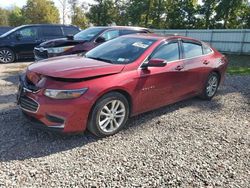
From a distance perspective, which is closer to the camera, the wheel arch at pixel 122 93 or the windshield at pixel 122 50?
the wheel arch at pixel 122 93

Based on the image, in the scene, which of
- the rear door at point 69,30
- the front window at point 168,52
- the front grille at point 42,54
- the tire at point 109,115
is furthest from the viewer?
the rear door at point 69,30

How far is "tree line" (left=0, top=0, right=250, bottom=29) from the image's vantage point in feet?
92.3

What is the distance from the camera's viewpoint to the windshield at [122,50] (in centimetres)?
468

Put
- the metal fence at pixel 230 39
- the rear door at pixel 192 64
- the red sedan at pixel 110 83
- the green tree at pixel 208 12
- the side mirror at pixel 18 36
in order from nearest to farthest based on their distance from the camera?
the red sedan at pixel 110 83, the rear door at pixel 192 64, the side mirror at pixel 18 36, the metal fence at pixel 230 39, the green tree at pixel 208 12

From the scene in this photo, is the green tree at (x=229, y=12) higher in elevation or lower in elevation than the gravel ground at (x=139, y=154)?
higher

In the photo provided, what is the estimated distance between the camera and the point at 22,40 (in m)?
11.8

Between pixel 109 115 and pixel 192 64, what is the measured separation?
2.27m

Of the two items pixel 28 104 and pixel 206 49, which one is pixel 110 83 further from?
pixel 206 49

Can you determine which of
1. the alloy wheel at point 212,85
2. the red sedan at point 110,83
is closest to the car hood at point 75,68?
the red sedan at point 110,83

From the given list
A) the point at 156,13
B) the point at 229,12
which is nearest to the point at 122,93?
the point at 229,12

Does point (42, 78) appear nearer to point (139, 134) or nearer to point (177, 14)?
point (139, 134)

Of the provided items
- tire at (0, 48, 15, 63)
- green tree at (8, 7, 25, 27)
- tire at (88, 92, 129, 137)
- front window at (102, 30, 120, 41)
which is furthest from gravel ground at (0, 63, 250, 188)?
green tree at (8, 7, 25, 27)

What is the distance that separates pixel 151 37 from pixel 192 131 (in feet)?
6.19

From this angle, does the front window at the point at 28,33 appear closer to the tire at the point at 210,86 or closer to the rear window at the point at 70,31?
the rear window at the point at 70,31
